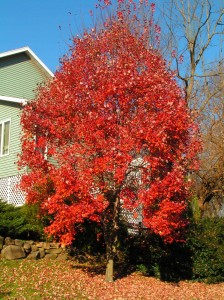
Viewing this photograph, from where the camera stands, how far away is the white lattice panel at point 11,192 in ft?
52.4

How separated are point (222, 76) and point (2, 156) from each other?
11.6 metres

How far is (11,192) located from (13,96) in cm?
749

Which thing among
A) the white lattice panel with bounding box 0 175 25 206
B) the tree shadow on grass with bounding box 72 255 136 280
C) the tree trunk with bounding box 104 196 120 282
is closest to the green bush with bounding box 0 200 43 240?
the tree shadow on grass with bounding box 72 255 136 280

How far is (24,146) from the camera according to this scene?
433 inches

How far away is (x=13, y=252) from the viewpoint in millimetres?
12023

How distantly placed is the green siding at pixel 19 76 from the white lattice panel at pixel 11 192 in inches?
265

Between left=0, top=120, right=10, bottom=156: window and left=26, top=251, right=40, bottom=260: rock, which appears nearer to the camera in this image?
left=26, top=251, right=40, bottom=260: rock

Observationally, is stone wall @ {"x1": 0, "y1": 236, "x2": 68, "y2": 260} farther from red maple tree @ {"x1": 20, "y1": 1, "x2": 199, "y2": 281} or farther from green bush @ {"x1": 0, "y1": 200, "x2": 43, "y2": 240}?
red maple tree @ {"x1": 20, "y1": 1, "x2": 199, "y2": 281}

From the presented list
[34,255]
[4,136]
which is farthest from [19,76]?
[34,255]

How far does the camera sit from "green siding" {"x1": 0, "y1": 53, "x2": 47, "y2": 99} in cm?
2211

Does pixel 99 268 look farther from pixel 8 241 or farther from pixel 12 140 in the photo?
pixel 12 140

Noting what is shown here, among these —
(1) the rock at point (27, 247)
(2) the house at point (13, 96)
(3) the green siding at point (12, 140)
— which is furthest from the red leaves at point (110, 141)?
(3) the green siding at point (12, 140)

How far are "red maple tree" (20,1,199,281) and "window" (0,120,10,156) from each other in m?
7.80

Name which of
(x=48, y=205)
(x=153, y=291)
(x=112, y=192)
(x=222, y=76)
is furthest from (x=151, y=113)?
(x=222, y=76)
